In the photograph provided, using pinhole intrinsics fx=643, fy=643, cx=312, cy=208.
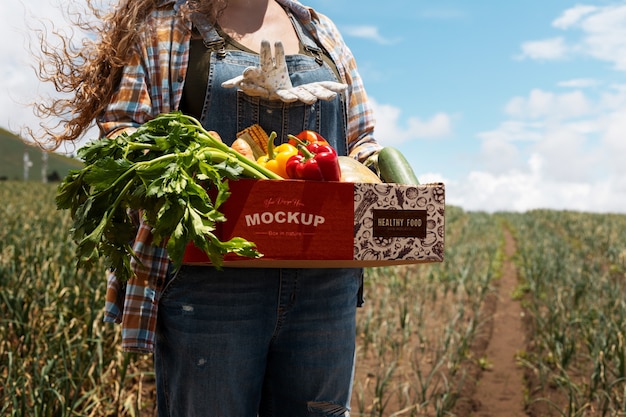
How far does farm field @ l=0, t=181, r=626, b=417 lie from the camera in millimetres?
3023

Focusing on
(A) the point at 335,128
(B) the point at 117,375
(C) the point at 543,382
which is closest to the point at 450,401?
(C) the point at 543,382

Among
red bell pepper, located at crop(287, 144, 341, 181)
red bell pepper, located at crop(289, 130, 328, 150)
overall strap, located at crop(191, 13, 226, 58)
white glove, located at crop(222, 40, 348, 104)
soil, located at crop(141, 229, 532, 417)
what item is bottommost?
soil, located at crop(141, 229, 532, 417)

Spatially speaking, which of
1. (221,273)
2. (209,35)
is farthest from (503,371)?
(209,35)

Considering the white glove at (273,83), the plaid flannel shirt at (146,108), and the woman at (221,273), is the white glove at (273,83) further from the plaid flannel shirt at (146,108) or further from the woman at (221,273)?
the plaid flannel shirt at (146,108)

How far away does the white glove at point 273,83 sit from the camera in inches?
62.4

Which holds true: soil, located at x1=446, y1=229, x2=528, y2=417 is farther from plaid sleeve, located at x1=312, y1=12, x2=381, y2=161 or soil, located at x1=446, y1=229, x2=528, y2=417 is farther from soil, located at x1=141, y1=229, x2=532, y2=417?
plaid sleeve, located at x1=312, y1=12, x2=381, y2=161

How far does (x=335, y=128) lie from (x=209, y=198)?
610 millimetres

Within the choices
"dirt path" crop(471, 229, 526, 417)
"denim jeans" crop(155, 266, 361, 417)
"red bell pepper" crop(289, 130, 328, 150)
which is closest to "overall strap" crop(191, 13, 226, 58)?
"red bell pepper" crop(289, 130, 328, 150)

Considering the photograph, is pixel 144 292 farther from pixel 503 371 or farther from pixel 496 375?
pixel 503 371

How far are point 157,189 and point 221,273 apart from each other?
370 millimetres

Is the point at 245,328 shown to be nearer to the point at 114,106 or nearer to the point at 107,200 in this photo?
the point at 107,200

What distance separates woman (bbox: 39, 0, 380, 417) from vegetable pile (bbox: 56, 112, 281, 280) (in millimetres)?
182

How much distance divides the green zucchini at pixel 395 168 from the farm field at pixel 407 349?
1676 mm

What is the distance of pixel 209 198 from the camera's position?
1316mm
